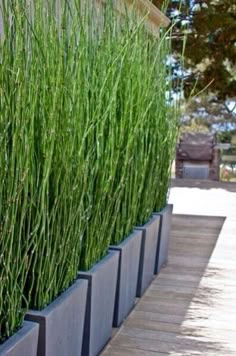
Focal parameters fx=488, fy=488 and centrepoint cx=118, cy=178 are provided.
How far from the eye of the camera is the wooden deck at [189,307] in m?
2.30

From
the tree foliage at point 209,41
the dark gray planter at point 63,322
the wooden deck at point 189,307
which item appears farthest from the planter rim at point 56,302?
the tree foliage at point 209,41

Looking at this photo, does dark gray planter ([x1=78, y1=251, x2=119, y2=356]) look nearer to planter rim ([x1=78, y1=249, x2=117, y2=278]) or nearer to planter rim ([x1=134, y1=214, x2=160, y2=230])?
planter rim ([x1=78, y1=249, x2=117, y2=278])

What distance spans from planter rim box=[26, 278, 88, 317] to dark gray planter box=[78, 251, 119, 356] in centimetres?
10

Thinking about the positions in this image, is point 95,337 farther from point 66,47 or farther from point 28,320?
point 66,47

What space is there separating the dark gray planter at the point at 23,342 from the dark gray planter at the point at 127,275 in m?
0.93

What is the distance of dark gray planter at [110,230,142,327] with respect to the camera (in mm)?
2477

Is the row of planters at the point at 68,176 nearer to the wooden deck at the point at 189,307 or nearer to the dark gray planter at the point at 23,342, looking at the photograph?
the dark gray planter at the point at 23,342

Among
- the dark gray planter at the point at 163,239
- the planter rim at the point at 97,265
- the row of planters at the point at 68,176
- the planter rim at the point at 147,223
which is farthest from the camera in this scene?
the dark gray planter at the point at 163,239

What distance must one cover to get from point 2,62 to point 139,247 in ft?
5.21

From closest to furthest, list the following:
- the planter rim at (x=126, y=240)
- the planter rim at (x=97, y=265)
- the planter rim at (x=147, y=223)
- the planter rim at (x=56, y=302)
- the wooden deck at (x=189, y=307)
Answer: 1. the planter rim at (x=56, y=302)
2. the planter rim at (x=97, y=265)
3. the wooden deck at (x=189, y=307)
4. the planter rim at (x=126, y=240)
5. the planter rim at (x=147, y=223)

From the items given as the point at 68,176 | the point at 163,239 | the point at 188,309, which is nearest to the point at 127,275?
the point at 188,309

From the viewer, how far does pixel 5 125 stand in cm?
143

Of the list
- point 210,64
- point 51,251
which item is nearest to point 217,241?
point 51,251

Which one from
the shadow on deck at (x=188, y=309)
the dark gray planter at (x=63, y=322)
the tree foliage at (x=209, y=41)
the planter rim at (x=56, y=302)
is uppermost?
the tree foliage at (x=209, y=41)
